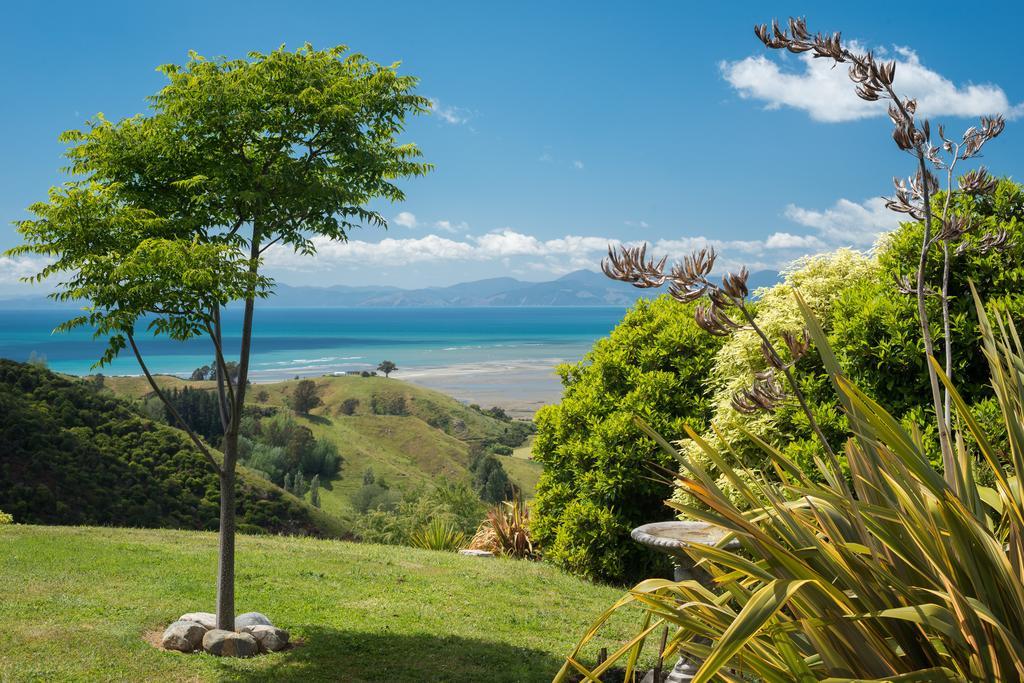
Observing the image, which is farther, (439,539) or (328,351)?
(328,351)

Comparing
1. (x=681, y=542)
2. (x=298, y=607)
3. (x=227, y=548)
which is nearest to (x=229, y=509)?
(x=227, y=548)

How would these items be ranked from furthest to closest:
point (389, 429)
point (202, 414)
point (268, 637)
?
point (389, 429) < point (202, 414) < point (268, 637)

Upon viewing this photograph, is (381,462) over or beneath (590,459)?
beneath

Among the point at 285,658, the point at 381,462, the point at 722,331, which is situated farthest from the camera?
the point at 381,462

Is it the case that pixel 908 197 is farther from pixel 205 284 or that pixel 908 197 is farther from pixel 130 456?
pixel 130 456

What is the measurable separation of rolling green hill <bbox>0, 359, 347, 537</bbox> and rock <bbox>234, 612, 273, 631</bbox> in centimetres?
1257

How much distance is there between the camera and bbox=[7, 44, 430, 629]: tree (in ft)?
19.8

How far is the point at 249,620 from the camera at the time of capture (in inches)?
274

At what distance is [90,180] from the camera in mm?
6684

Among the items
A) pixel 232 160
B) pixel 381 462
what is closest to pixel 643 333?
pixel 232 160

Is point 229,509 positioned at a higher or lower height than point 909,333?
lower

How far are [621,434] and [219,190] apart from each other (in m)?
5.37

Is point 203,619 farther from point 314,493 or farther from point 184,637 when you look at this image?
point 314,493

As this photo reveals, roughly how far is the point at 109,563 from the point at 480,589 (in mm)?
4299
